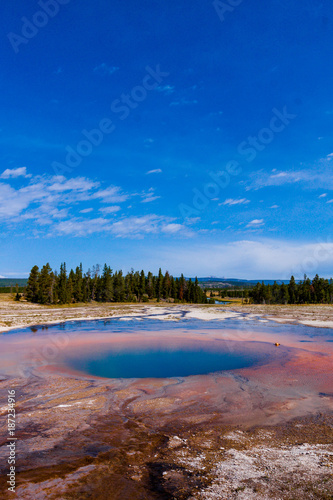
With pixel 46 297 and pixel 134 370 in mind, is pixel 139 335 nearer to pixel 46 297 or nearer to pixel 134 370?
pixel 134 370

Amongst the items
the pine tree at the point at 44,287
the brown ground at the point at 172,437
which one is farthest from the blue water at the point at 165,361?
the pine tree at the point at 44,287

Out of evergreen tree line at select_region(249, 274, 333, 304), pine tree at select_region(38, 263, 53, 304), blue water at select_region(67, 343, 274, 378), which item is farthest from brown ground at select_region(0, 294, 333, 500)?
evergreen tree line at select_region(249, 274, 333, 304)

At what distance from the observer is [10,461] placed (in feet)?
21.0

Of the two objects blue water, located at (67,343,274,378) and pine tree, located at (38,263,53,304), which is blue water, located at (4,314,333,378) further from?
pine tree, located at (38,263,53,304)

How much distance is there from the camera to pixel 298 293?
118 m

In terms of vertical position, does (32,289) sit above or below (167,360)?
above

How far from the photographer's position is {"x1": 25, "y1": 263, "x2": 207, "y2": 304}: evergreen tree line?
79.4m

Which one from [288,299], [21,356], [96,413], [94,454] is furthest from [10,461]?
[288,299]

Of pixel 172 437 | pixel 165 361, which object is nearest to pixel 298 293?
pixel 165 361

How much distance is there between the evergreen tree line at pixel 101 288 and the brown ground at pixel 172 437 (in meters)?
71.1

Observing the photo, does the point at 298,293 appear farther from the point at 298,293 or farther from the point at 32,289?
the point at 32,289

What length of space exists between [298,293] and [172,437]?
4792 inches

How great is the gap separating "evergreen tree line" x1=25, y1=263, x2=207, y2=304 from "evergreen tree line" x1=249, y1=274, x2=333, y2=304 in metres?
23.2

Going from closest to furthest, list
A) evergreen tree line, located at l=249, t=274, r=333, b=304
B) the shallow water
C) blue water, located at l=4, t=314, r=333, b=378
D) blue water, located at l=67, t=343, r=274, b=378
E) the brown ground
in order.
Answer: the brown ground < blue water, located at l=67, t=343, r=274, b=378 < the shallow water < blue water, located at l=4, t=314, r=333, b=378 < evergreen tree line, located at l=249, t=274, r=333, b=304
